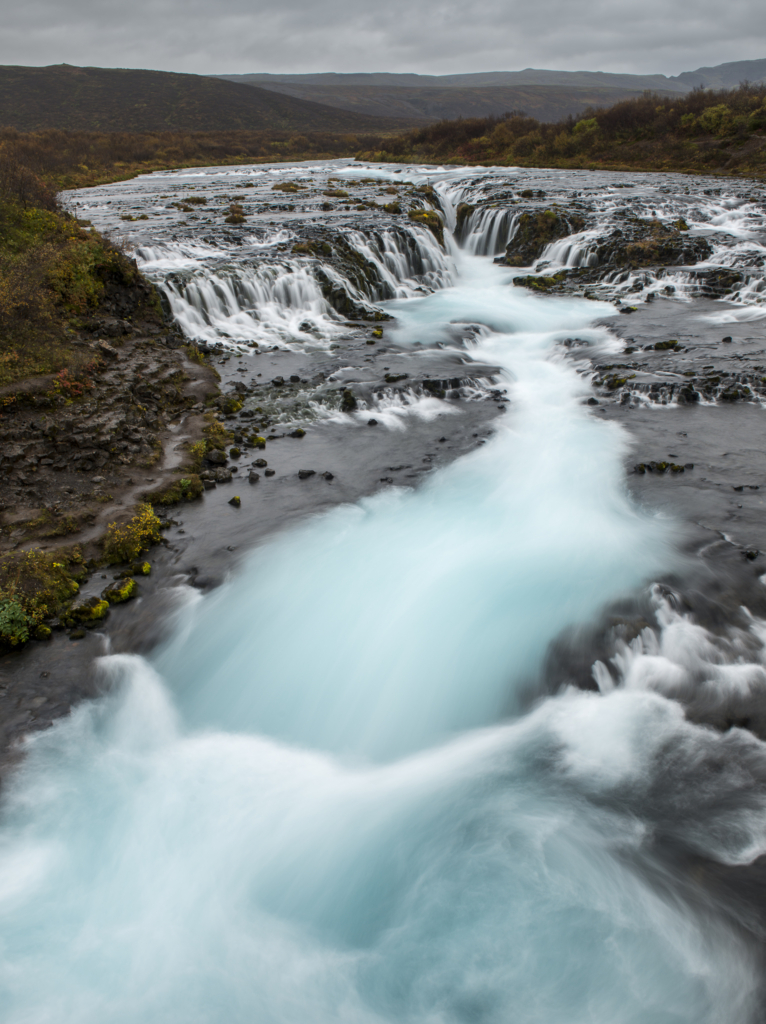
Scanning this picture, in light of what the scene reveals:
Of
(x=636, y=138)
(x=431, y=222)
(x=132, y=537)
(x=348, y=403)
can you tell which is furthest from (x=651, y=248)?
(x=636, y=138)

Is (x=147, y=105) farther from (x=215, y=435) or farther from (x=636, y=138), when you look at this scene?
(x=215, y=435)

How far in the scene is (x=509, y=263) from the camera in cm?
2866

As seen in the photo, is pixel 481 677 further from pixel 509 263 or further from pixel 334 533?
pixel 509 263

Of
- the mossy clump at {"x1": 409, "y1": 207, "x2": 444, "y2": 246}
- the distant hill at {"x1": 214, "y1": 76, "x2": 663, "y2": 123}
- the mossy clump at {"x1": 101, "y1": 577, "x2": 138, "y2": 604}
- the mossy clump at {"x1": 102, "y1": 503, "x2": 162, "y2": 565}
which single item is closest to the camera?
the mossy clump at {"x1": 101, "y1": 577, "x2": 138, "y2": 604}

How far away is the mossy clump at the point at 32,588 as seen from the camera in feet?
26.4

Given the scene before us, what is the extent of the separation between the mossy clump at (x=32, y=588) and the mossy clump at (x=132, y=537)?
487mm

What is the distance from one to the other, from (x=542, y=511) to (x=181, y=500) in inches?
274

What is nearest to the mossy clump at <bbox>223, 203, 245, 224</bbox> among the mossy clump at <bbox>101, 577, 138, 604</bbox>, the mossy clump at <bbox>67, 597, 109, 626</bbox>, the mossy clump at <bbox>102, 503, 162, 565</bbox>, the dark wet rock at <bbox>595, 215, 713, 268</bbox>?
the dark wet rock at <bbox>595, 215, 713, 268</bbox>

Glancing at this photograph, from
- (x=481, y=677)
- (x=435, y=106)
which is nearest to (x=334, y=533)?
(x=481, y=677)

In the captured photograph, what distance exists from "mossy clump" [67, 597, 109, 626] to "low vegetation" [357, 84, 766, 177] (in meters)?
50.3

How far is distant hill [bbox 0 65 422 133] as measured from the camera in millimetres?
100688

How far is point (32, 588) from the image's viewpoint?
8492 millimetres

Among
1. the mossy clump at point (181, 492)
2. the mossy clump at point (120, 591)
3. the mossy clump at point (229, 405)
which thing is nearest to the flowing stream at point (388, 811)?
the mossy clump at point (120, 591)

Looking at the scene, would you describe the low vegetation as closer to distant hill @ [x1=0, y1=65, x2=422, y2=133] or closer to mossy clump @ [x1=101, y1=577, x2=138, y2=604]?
mossy clump @ [x1=101, y1=577, x2=138, y2=604]
